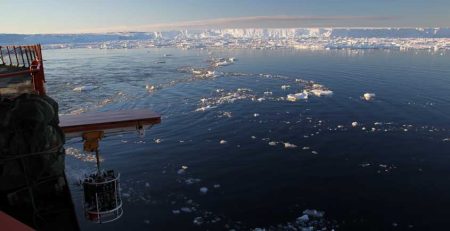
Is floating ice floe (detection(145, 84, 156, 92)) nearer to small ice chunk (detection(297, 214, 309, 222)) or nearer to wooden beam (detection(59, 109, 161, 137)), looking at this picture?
small ice chunk (detection(297, 214, 309, 222))

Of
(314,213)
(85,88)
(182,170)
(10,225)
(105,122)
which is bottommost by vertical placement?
(314,213)

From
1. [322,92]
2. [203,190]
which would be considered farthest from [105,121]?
[322,92]

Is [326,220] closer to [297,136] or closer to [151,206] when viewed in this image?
[151,206]

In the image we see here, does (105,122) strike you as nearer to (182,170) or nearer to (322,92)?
(182,170)

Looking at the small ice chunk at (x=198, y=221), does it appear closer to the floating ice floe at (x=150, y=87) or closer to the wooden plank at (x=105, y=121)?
the wooden plank at (x=105, y=121)

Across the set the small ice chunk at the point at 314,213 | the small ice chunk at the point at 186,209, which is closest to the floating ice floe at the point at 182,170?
the small ice chunk at the point at 186,209

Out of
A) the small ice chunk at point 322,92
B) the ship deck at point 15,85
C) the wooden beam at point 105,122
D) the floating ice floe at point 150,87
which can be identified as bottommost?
the small ice chunk at point 322,92

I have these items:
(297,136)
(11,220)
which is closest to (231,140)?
(297,136)
